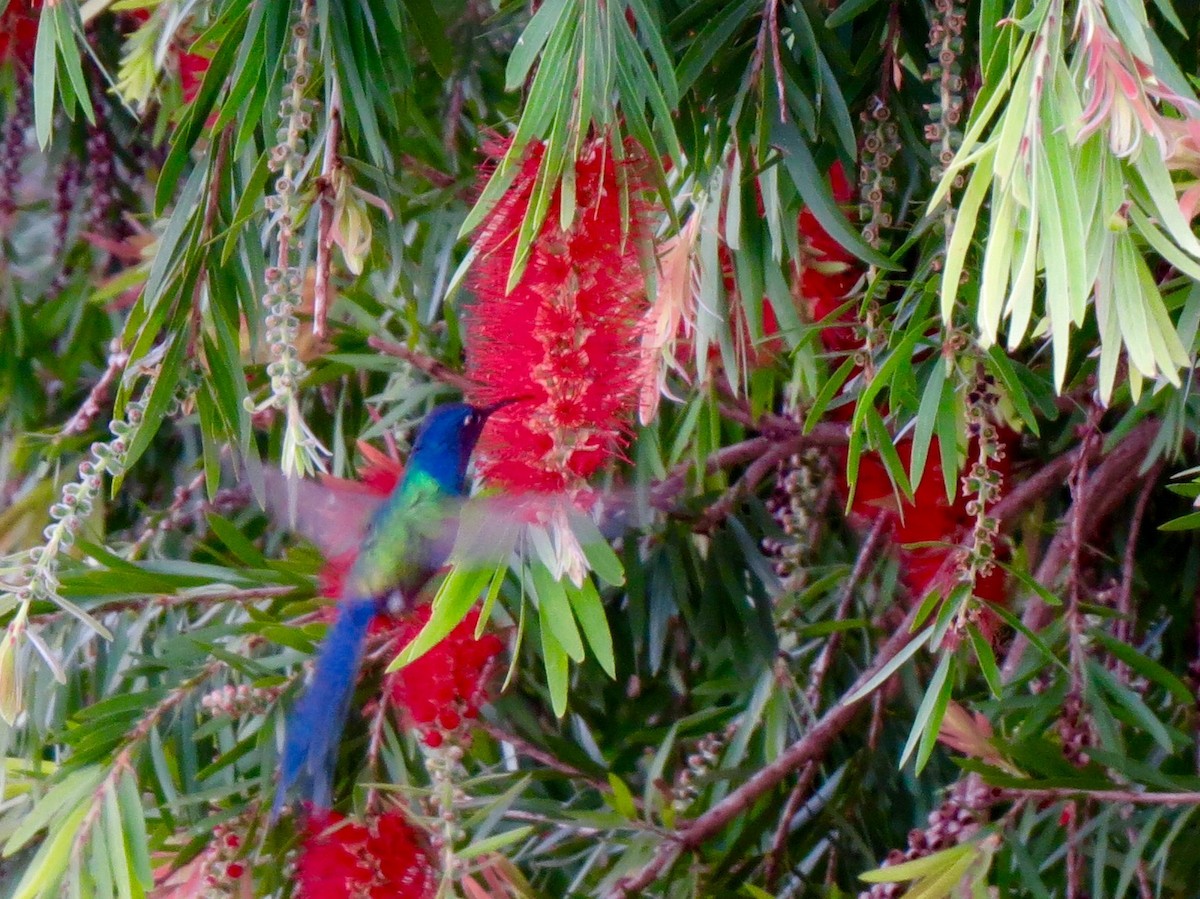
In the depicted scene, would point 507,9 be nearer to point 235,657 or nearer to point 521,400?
point 521,400

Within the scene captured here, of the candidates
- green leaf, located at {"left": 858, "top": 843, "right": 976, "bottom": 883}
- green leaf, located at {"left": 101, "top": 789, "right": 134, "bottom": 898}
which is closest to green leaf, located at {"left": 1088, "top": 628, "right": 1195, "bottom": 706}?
green leaf, located at {"left": 858, "top": 843, "right": 976, "bottom": 883}

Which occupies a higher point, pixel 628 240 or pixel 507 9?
pixel 507 9

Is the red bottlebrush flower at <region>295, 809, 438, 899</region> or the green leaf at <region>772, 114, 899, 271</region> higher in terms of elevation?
the green leaf at <region>772, 114, 899, 271</region>

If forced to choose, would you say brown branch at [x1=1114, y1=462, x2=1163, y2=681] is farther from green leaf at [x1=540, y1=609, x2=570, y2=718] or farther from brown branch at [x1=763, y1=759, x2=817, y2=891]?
green leaf at [x1=540, y1=609, x2=570, y2=718]

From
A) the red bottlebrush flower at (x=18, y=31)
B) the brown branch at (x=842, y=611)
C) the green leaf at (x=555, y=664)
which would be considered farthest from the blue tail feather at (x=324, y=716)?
the red bottlebrush flower at (x=18, y=31)

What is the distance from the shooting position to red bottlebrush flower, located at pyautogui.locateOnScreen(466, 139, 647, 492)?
0.82 meters

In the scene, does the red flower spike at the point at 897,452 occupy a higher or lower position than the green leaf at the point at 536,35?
lower

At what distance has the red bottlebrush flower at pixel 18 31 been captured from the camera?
1549 mm

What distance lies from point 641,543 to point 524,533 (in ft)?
2.23

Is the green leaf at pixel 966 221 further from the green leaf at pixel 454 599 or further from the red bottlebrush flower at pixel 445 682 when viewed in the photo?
the red bottlebrush flower at pixel 445 682

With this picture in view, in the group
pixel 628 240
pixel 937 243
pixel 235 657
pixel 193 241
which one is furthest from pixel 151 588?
pixel 937 243

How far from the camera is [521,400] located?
0.88 meters

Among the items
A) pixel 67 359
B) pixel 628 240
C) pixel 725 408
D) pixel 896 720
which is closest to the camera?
pixel 628 240

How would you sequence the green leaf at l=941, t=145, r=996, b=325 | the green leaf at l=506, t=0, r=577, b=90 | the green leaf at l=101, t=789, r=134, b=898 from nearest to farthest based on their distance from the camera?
1. the green leaf at l=941, t=145, r=996, b=325
2. the green leaf at l=506, t=0, r=577, b=90
3. the green leaf at l=101, t=789, r=134, b=898
